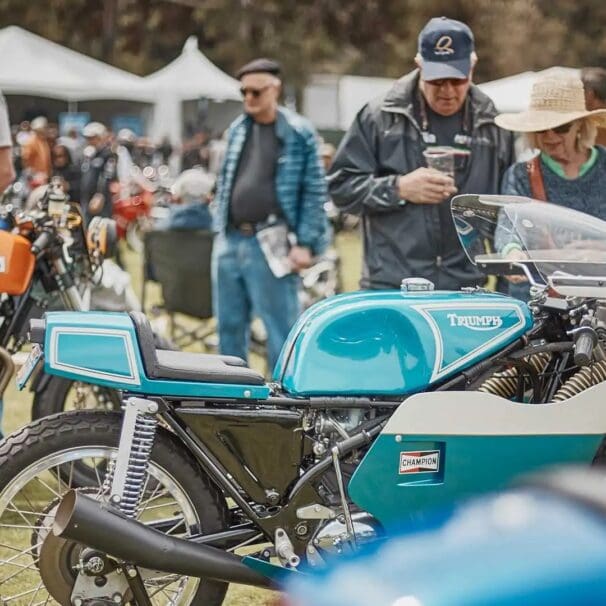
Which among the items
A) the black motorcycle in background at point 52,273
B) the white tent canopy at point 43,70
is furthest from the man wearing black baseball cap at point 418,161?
the white tent canopy at point 43,70

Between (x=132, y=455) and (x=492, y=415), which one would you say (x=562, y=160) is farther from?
(x=132, y=455)

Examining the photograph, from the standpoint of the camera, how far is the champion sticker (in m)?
3.71

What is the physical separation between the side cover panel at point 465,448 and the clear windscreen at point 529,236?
0.42m

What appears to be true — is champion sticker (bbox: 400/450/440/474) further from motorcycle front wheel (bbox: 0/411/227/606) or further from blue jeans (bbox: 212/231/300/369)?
blue jeans (bbox: 212/231/300/369)

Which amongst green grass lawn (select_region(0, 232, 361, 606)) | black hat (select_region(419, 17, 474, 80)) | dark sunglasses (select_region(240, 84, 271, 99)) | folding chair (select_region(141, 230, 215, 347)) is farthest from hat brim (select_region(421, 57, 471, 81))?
folding chair (select_region(141, 230, 215, 347))

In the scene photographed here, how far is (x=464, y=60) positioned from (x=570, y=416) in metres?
1.92

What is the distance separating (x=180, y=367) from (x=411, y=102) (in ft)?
6.76

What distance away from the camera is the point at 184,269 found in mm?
8914

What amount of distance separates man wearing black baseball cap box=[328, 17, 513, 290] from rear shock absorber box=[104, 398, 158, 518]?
1.87 m

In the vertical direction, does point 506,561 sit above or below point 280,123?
below

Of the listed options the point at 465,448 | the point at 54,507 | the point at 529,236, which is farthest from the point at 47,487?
the point at 529,236

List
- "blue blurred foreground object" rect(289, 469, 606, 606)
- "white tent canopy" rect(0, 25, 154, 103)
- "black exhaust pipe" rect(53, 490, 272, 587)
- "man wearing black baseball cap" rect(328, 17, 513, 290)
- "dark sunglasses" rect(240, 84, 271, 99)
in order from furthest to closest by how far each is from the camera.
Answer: "white tent canopy" rect(0, 25, 154, 103) → "dark sunglasses" rect(240, 84, 271, 99) → "man wearing black baseball cap" rect(328, 17, 513, 290) → "black exhaust pipe" rect(53, 490, 272, 587) → "blue blurred foreground object" rect(289, 469, 606, 606)

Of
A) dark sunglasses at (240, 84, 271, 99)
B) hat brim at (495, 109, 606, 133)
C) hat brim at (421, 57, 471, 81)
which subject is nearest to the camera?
hat brim at (495, 109, 606, 133)

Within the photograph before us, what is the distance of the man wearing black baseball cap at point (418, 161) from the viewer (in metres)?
5.19
